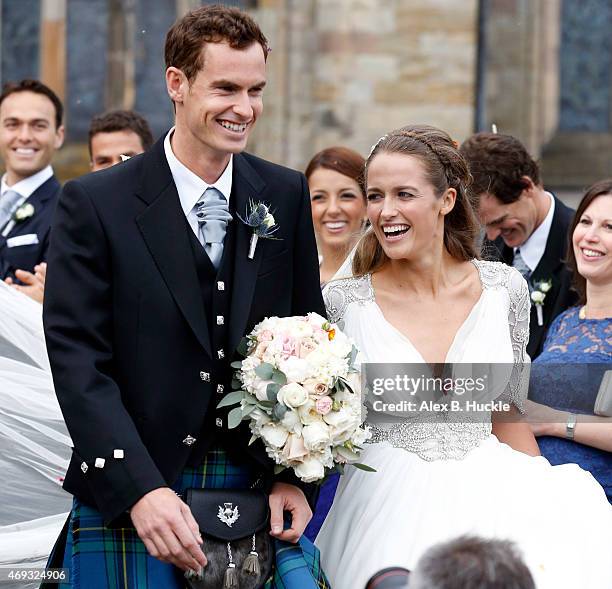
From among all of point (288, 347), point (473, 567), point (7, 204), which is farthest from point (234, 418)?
point (7, 204)

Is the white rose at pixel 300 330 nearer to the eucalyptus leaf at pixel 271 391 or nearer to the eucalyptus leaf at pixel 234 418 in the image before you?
the eucalyptus leaf at pixel 271 391

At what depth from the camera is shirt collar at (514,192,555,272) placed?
22.9 feet

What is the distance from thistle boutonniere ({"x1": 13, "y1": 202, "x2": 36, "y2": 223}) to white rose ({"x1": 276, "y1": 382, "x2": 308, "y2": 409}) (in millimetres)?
3473


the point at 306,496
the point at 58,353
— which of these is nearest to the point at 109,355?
the point at 58,353

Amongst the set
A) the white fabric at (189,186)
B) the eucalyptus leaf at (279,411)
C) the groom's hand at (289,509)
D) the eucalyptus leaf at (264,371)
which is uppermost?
the white fabric at (189,186)

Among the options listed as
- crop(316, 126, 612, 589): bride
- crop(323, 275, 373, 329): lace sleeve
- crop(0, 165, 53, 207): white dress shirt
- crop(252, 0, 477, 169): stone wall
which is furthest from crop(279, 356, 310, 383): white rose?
crop(252, 0, 477, 169): stone wall

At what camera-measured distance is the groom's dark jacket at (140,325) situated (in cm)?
388

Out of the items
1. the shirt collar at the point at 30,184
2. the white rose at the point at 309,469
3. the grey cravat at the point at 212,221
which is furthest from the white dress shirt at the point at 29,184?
the white rose at the point at 309,469

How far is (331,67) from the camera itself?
44.4 feet

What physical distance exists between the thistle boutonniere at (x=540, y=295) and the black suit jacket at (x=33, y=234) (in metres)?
2.56

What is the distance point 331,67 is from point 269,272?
9.56 metres

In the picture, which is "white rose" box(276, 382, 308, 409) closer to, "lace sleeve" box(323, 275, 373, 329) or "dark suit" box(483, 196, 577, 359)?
"lace sleeve" box(323, 275, 373, 329)

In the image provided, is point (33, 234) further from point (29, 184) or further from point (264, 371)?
point (264, 371)

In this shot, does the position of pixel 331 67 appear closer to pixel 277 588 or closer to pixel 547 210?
pixel 547 210
